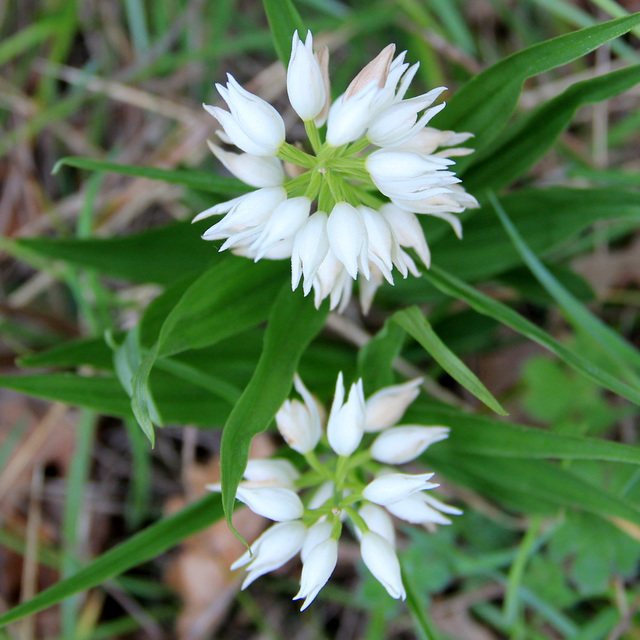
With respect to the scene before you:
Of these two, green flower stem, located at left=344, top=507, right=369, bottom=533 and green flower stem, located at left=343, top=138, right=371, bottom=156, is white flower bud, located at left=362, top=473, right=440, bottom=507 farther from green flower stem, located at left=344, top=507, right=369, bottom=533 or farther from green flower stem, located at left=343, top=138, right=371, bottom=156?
green flower stem, located at left=343, top=138, right=371, bottom=156

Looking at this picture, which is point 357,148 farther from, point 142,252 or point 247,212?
point 142,252

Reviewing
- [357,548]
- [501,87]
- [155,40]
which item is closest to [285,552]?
[501,87]

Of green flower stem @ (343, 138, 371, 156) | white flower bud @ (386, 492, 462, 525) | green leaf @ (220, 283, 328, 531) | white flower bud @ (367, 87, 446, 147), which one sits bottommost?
white flower bud @ (386, 492, 462, 525)

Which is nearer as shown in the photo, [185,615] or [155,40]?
A: [185,615]

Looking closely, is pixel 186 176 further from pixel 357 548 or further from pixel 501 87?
pixel 357 548

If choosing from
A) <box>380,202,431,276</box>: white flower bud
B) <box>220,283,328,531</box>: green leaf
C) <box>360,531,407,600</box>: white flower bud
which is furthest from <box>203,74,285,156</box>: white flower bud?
<box>360,531,407,600</box>: white flower bud
